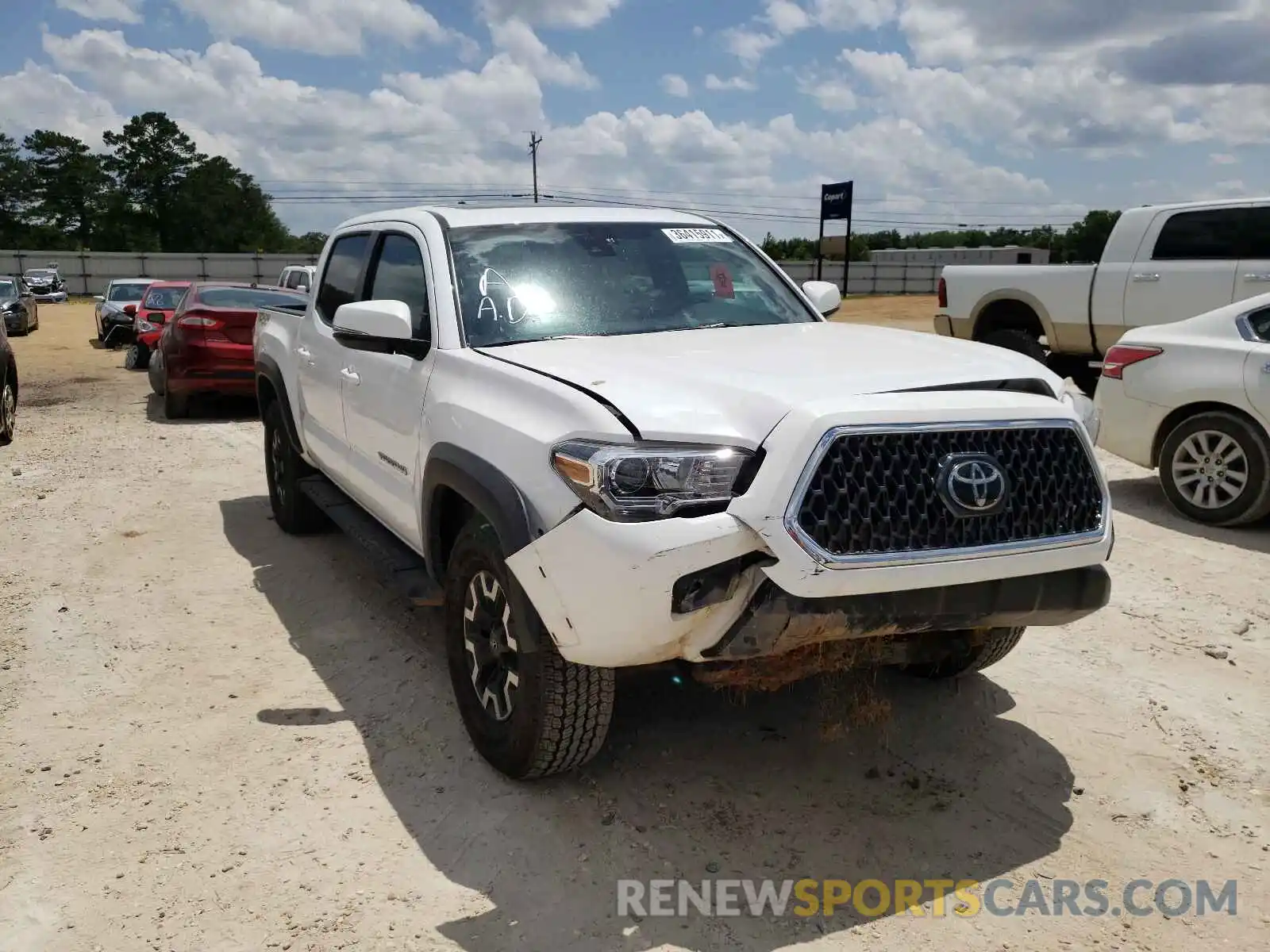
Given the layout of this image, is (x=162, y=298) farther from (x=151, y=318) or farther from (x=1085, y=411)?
(x=1085, y=411)

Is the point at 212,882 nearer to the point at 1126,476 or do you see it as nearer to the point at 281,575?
the point at 281,575

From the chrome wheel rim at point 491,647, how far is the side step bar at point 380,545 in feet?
1.30

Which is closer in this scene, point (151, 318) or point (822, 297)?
point (822, 297)

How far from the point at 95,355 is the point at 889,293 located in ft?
145

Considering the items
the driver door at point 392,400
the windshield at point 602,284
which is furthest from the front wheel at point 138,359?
the windshield at point 602,284

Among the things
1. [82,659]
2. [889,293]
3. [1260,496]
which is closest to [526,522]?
[82,659]

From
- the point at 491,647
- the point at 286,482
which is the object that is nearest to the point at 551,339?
the point at 491,647

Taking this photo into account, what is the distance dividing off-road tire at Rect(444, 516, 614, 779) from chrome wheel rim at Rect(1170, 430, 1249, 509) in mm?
5286

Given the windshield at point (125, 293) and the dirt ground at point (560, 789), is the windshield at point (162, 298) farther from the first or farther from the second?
the dirt ground at point (560, 789)

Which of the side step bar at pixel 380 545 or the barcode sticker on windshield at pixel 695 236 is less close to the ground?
the barcode sticker on windshield at pixel 695 236

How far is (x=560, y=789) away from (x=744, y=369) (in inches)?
60.2

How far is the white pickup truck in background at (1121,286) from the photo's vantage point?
962 cm

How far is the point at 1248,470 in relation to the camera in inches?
268

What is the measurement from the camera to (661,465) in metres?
2.93
